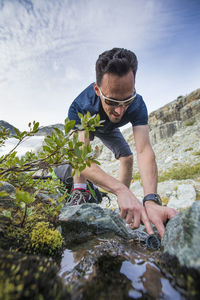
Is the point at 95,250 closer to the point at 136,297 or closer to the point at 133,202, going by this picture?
the point at 136,297

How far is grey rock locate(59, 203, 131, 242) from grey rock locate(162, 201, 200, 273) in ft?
3.12

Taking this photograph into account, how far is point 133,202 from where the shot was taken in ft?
7.54

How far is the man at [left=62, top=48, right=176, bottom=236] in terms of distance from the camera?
7.33 ft

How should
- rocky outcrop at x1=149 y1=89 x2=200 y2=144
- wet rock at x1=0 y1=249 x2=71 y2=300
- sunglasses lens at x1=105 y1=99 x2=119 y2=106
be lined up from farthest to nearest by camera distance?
rocky outcrop at x1=149 y1=89 x2=200 y2=144 < sunglasses lens at x1=105 y1=99 x2=119 y2=106 < wet rock at x1=0 y1=249 x2=71 y2=300

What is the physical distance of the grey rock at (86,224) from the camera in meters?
2.04

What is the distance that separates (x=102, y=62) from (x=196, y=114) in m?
42.8

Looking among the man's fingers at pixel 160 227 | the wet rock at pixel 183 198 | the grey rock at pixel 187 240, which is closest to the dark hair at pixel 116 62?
the man's fingers at pixel 160 227

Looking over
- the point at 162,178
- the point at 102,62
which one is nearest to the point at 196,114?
the point at 162,178

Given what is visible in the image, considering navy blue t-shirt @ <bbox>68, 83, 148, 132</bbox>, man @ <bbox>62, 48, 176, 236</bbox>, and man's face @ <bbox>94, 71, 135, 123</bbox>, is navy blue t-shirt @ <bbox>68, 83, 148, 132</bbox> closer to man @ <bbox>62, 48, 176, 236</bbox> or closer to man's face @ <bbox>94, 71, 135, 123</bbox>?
man @ <bbox>62, 48, 176, 236</bbox>

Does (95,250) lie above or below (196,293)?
below

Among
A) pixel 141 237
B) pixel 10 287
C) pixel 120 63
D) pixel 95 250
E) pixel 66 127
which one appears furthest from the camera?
pixel 120 63

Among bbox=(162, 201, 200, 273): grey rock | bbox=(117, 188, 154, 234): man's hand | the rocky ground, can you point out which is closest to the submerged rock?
bbox=(162, 201, 200, 273): grey rock

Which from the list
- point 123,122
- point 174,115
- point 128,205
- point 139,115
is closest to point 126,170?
point 123,122

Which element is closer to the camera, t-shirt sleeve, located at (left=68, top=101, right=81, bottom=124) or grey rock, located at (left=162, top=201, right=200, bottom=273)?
grey rock, located at (left=162, top=201, right=200, bottom=273)
